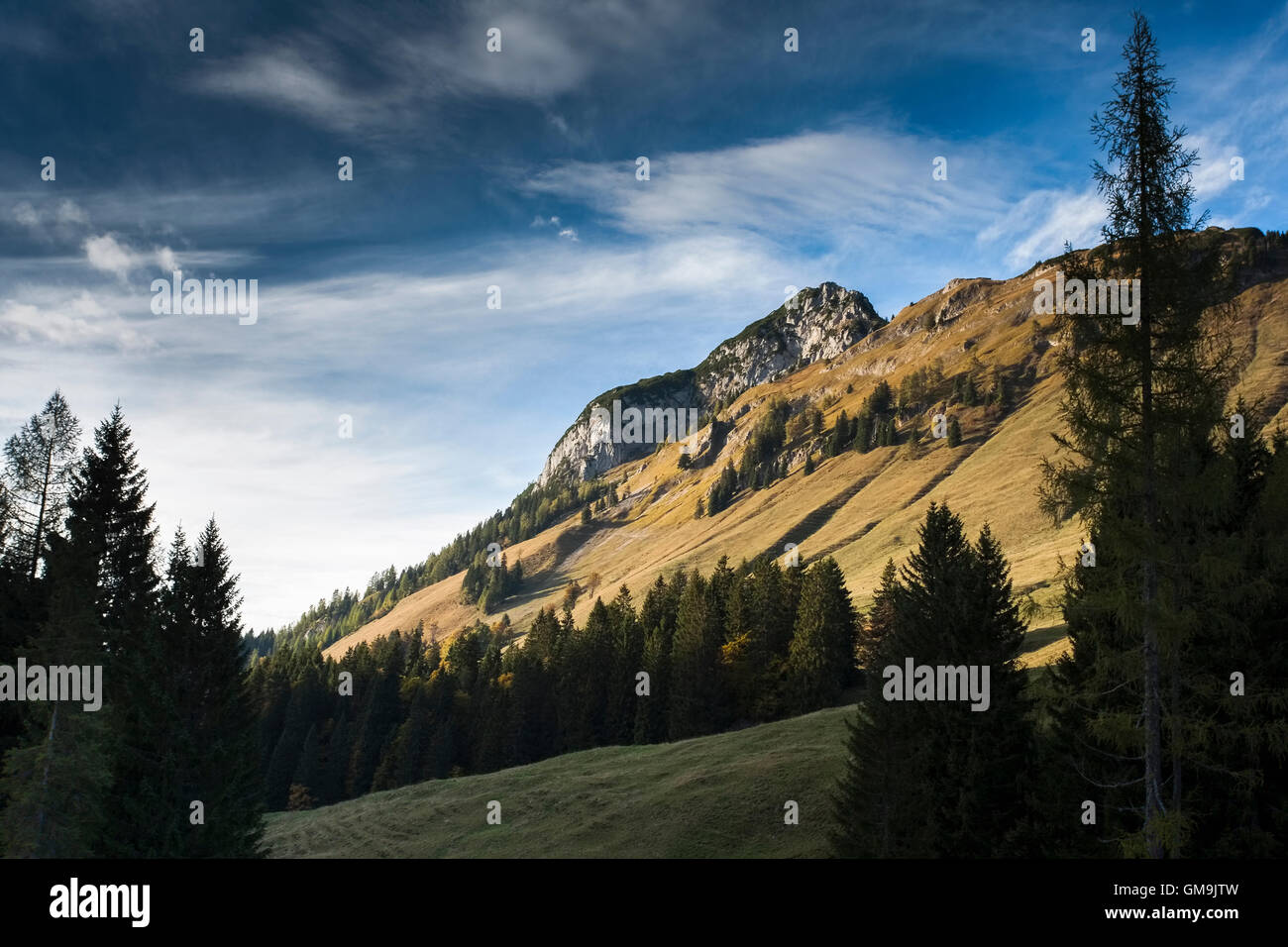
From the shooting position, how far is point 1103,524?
52.0 ft

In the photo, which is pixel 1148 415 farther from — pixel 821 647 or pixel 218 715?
pixel 821 647

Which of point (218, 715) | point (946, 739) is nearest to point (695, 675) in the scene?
point (946, 739)

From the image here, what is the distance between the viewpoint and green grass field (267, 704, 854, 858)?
3700cm

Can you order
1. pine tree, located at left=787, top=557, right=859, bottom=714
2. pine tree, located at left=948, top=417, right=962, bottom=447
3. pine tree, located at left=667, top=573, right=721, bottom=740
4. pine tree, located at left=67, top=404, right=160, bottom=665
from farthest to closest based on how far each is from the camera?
1. pine tree, located at left=948, top=417, right=962, bottom=447
2. pine tree, located at left=667, top=573, right=721, bottom=740
3. pine tree, located at left=787, top=557, right=859, bottom=714
4. pine tree, located at left=67, top=404, right=160, bottom=665

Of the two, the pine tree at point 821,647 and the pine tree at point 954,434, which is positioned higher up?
the pine tree at point 954,434

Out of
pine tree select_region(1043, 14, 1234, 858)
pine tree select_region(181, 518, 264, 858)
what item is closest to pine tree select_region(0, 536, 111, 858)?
pine tree select_region(181, 518, 264, 858)

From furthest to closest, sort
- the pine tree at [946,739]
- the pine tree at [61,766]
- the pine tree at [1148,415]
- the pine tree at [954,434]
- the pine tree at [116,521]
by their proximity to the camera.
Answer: the pine tree at [954,434], the pine tree at [116,521], the pine tree at [61,766], the pine tree at [946,739], the pine tree at [1148,415]

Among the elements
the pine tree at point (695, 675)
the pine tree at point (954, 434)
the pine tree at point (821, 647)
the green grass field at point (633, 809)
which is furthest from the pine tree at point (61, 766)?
the pine tree at point (954, 434)

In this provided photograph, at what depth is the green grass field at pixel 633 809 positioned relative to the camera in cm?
3700

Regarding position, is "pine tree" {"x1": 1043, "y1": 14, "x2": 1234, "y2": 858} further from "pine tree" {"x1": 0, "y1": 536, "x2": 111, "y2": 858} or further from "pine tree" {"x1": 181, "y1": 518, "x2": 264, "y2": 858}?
"pine tree" {"x1": 0, "y1": 536, "x2": 111, "y2": 858}

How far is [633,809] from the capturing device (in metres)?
42.2

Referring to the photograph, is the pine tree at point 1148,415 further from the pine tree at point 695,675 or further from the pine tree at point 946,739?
the pine tree at point 695,675
